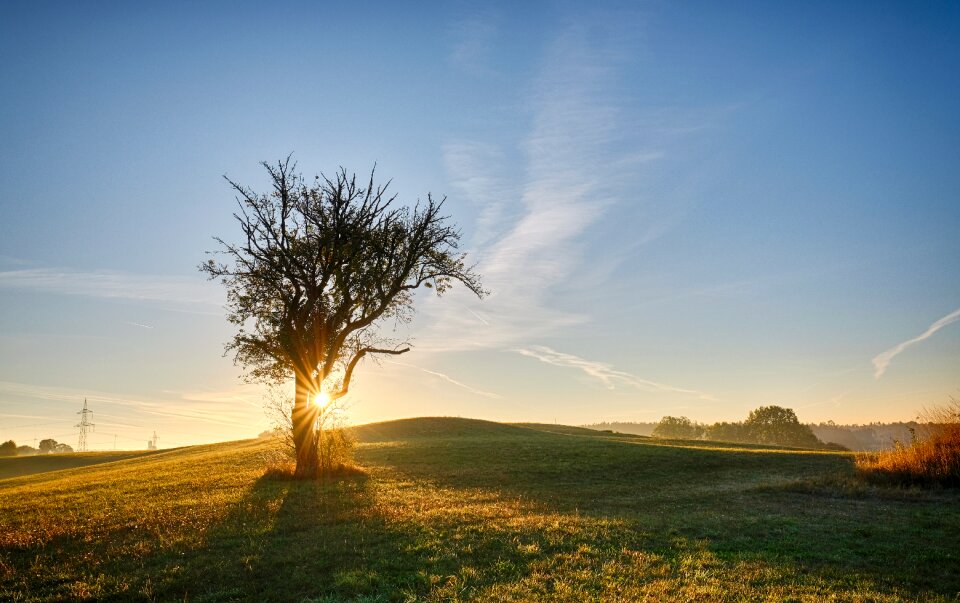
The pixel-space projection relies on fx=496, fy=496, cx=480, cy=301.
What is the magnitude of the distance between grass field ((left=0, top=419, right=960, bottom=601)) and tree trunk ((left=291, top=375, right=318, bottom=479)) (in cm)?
193

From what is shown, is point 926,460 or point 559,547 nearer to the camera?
point 559,547

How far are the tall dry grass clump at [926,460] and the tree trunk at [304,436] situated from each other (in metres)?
29.2

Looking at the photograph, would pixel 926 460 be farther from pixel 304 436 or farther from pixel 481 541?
pixel 304 436

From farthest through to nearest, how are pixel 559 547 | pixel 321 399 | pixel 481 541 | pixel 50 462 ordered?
pixel 50 462 → pixel 321 399 → pixel 481 541 → pixel 559 547

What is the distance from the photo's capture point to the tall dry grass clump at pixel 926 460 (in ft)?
75.5

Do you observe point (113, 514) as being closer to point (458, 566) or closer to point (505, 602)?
point (458, 566)

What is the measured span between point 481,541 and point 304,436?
1814 centimetres

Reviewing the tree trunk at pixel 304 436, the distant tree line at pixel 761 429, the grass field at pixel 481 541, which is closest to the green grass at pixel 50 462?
the grass field at pixel 481 541

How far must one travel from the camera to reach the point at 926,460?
78.5 ft

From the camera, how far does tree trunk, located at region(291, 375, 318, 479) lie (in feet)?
92.1

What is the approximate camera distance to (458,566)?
11.5 meters

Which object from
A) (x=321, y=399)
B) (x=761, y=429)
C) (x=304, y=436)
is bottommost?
(x=761, y=429)

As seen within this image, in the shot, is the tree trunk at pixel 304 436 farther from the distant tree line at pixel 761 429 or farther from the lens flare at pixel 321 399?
the distant tree line at pixel 761 429

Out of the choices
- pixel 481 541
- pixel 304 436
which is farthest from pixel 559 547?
pixel 304 436
